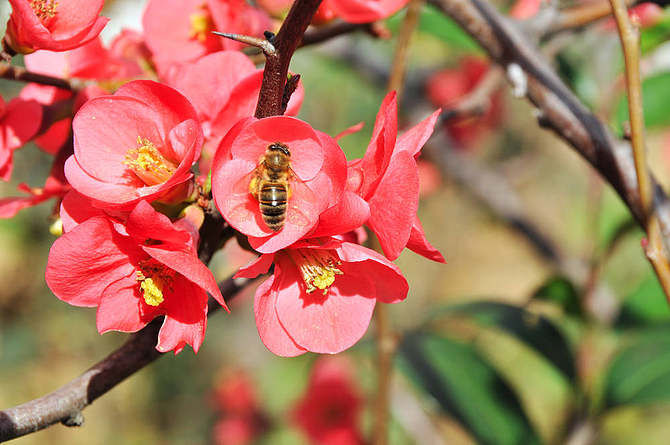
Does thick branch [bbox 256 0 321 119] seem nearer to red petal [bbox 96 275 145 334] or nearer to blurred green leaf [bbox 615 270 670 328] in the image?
red petal [bbox 96 275 145 334]

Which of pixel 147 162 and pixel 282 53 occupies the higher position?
pixel 282 53

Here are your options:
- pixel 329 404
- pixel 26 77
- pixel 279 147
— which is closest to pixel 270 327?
pixel 279 147

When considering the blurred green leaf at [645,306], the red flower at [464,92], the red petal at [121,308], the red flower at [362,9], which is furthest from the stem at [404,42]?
the red flower at [464,92]

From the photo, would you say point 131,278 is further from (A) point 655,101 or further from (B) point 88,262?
(A) point 655,101

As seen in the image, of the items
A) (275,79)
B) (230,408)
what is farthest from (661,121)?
(230,408)

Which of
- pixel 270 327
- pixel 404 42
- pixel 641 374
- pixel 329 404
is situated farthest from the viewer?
pixel 329 404

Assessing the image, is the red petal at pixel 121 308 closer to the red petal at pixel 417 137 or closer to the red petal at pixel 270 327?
the red petal at pixel 270 327

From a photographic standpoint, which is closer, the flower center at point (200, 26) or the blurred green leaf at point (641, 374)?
the flower center at point (200, 26)

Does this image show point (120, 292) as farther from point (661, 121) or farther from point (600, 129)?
point (661, 121)
